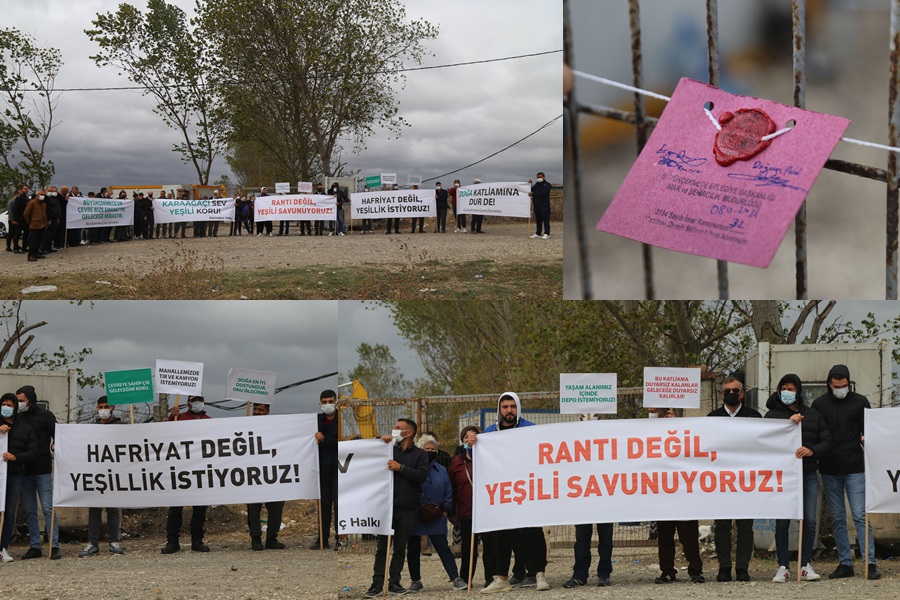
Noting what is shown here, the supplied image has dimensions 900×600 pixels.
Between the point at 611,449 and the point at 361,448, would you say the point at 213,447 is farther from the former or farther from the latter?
the point at 611,449

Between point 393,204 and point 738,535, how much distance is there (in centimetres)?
1537

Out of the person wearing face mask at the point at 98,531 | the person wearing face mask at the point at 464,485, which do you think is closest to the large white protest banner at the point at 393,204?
the person wearing face mask at the point at 98,531

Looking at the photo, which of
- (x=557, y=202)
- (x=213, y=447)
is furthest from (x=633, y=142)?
(x=557, y=202)

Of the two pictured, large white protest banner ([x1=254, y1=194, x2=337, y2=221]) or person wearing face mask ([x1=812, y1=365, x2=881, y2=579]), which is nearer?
person wearing face mask ([x1=812, y1=365, x2=881, y2=579])

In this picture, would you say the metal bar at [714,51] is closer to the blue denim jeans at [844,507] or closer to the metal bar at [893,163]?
the metal bar at [893,163]

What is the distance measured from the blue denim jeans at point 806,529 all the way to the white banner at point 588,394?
11.1 feet

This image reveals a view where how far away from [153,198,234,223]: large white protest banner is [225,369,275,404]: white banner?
11289 mm

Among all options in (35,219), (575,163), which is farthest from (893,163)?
(35,219)

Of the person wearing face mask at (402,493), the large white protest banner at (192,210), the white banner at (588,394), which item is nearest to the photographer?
the person wearing face mask at (402,493)

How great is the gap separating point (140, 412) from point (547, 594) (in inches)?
266

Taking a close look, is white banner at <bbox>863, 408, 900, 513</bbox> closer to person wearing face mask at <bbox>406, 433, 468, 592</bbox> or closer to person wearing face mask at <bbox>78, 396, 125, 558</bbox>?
person wearing face mask at <bbox>406, 433, 468, 592</bbox>

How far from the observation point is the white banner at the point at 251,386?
10.6 meters

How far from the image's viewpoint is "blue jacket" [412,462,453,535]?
310 inches
